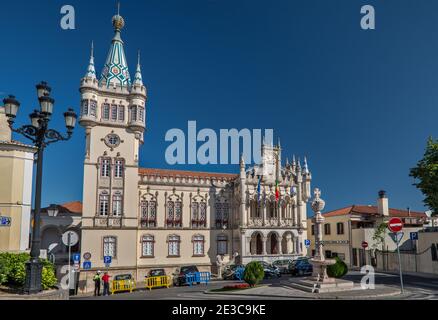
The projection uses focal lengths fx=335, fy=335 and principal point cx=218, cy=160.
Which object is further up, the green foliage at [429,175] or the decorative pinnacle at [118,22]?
the decorative pinnacle at [118,22]

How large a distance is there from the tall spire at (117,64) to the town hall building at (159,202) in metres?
0.11

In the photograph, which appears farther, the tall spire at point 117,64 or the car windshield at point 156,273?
the tall spire at point 117,64

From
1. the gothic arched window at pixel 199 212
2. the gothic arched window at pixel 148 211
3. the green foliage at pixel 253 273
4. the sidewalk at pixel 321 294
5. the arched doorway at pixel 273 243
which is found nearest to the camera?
the sidewalk at pixel 321 294

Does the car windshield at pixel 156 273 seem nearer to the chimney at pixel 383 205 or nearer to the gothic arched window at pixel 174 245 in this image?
the gothic arched window at pixel 174 245

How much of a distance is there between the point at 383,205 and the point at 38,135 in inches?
1740

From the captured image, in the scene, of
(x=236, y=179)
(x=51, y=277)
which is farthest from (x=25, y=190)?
(x=236, y=179)

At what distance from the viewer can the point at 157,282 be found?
29.2 m

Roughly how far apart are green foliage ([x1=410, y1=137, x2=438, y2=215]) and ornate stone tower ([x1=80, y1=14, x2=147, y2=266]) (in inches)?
1098

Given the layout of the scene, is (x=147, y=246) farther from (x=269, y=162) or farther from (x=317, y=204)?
(x=317, y=204)

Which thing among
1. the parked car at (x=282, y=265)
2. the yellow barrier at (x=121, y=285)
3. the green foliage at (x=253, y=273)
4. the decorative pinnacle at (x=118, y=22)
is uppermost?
the decorative pinnacle at (x=118, y=22)

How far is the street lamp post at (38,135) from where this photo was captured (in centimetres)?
1060

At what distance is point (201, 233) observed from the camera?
39500 mm

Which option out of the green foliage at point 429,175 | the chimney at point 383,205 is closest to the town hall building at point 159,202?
the chimney at point 383,205

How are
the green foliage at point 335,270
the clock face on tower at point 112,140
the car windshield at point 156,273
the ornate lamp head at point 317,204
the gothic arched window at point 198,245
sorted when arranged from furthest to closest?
the gothic arched window at point 198,245 → the clock face on tower at point 112,140 → the car windshield at point 156,273 → the ornate lamp head at point 317,204 → the green foliage at point 335,270
